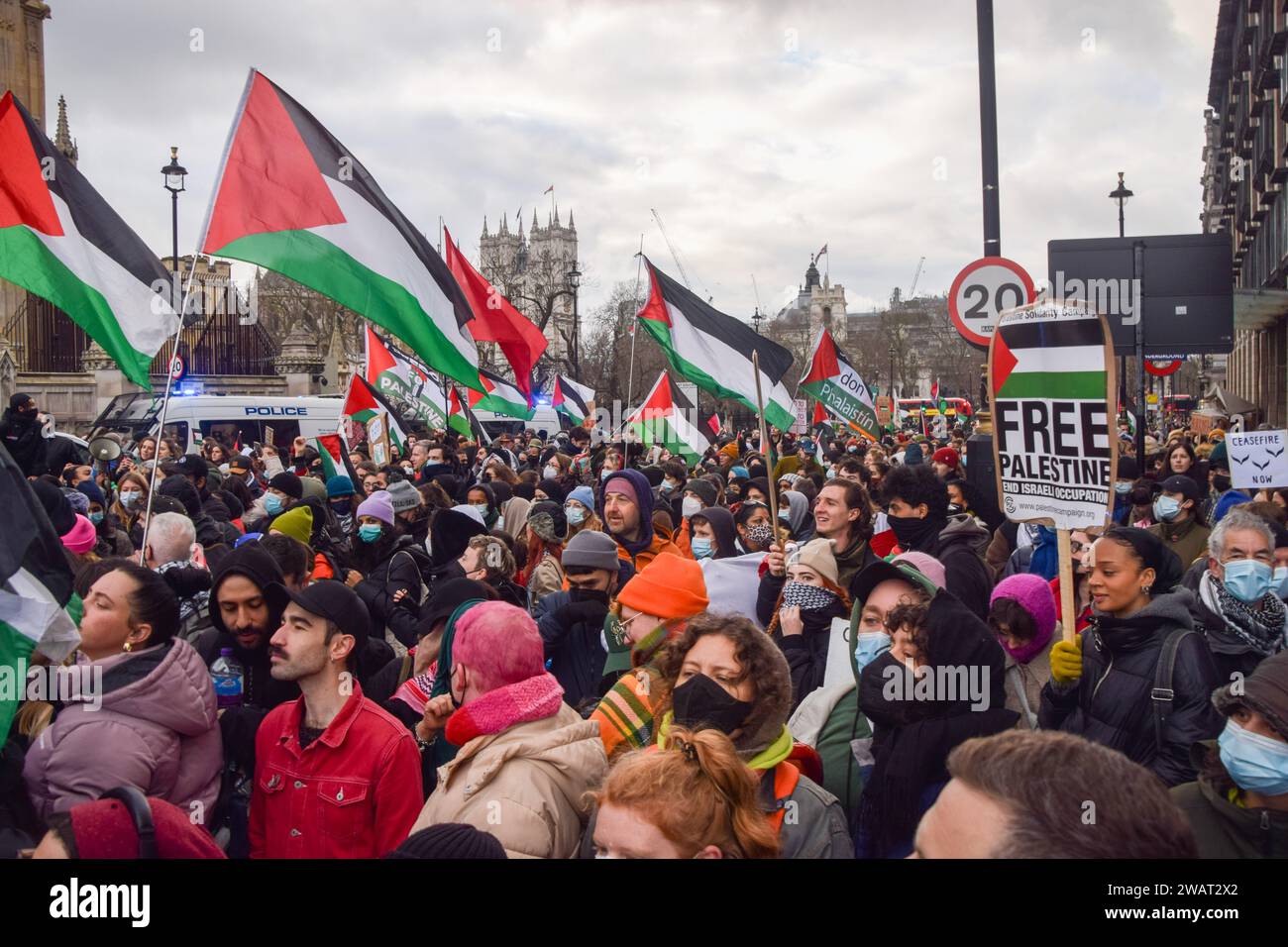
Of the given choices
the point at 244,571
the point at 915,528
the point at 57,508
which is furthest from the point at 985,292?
the point at 57,508

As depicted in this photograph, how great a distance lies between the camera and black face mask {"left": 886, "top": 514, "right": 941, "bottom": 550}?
6520mm

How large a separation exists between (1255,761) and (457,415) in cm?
1620

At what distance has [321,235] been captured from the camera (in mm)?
6902

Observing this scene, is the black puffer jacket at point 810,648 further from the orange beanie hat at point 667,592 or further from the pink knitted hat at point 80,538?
the pink knitted hat at point 80,538

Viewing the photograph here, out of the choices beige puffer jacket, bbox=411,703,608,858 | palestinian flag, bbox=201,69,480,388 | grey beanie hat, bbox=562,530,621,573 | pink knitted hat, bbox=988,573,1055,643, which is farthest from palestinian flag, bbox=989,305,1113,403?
palestinian flag, bbox=201,69,480,388

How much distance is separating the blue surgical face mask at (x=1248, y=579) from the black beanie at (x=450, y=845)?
12.4ft

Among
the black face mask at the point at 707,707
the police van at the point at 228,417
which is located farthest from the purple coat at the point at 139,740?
the police van at the point at 228,417

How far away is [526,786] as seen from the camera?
3197 mm

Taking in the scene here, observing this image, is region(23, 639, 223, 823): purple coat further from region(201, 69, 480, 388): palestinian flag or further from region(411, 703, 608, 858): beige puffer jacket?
region(201, 69, 480, 388): palestinian flag

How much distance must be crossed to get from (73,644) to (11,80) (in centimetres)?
3491

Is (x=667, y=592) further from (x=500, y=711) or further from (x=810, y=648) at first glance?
(x=500, y=711)
